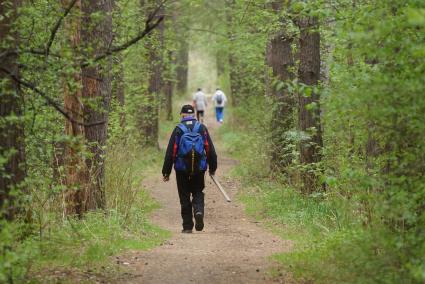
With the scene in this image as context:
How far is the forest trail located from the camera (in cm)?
772

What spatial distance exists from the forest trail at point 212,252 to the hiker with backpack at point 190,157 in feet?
2.15

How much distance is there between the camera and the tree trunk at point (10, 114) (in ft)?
20.2

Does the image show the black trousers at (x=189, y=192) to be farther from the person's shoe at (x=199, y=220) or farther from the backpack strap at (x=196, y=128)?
the backpack strap at (x=196, y=128)

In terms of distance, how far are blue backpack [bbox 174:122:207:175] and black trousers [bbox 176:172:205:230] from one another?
26 centimetres

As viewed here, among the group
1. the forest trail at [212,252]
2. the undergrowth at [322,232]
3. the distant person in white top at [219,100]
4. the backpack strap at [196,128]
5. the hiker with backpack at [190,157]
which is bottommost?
the forest trail at [212,252]

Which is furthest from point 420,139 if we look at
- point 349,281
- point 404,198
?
point 349,281

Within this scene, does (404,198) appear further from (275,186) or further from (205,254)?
(275,186)

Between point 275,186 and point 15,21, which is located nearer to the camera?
point 15,21

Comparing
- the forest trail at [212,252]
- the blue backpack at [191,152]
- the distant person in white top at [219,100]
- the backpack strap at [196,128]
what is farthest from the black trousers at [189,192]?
the distant person in white top at [219,100]

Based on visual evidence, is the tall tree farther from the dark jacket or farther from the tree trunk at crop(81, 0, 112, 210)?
the tree trunk at crop(81, 0, 112, 210)

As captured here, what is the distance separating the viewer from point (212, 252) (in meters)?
9.43

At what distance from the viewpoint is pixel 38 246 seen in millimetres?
6496

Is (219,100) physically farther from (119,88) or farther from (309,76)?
(309,76)

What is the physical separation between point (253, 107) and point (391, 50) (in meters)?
14.3
